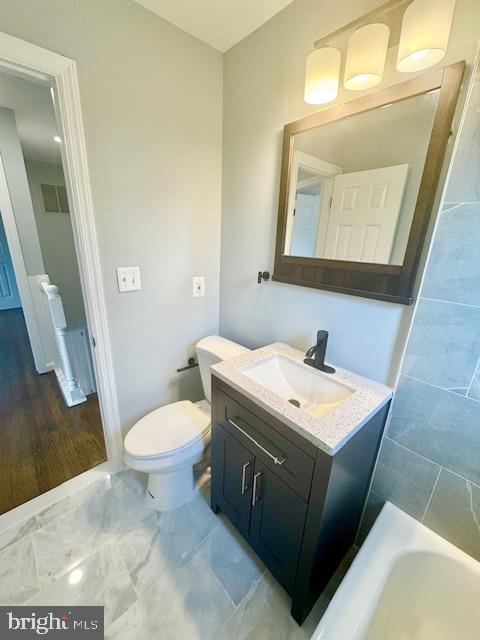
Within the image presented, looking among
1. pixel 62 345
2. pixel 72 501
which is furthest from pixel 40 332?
pixel 72 501

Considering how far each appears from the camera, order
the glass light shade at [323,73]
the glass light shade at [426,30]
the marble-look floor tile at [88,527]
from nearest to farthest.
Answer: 1. the glass light shade at [426,30]
2. the glass light shade at [323,73]
3. the marble-look floor tile at [88,527]

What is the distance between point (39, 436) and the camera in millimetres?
1816

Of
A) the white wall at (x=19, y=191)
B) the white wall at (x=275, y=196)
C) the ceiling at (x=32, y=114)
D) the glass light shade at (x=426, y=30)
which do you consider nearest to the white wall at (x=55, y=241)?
the ceiling at (x=32, y=114)

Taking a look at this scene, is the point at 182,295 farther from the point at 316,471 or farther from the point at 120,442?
the point at 316,471

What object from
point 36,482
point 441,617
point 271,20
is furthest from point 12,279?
point 441,617

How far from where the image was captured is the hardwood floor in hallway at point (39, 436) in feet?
4.92

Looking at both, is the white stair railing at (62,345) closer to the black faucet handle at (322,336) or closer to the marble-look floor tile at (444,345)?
the black faucet handle at (322,336)

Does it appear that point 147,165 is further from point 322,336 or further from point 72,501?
point 72,501

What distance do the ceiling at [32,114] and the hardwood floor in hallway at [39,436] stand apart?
2.05 m

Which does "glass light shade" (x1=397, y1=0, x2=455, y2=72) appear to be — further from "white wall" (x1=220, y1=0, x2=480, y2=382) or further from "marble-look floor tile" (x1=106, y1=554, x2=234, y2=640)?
"marble-look floor tile" (x1=106, y1=554, x2=234, y2=640)

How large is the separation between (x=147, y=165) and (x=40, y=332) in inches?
83.5

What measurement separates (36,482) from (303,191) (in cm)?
215

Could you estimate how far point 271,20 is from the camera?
3.82 ft

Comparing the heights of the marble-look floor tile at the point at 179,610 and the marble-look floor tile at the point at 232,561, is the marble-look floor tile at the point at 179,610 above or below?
above
